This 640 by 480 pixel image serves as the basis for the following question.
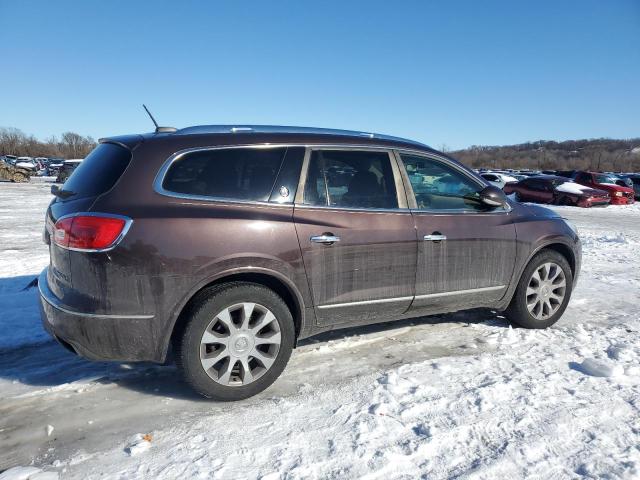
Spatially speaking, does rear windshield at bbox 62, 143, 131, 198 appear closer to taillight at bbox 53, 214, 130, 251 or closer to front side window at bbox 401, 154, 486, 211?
taillight at bbox 53, 214, 130, 251

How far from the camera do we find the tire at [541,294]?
454cm

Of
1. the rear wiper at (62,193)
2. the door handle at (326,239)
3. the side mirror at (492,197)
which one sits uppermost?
the rear wiper at (62,193)

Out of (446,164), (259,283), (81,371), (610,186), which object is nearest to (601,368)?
(446,164)

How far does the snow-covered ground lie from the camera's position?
2.53m

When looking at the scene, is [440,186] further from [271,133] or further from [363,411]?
[363,411]

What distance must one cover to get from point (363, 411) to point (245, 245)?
4.26 ft

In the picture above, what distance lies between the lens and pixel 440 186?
13.7 feet

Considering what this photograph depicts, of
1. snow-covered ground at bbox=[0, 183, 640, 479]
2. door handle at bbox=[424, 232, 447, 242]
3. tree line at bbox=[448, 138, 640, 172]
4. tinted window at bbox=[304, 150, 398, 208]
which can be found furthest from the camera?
tree line at bbox=[448, 138, 640, 172]

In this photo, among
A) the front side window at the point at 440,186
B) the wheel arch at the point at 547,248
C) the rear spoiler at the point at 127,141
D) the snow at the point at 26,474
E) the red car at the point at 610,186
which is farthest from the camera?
the red car at the point at 610,186

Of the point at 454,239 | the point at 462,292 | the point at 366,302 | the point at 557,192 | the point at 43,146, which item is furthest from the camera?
the point at 43,146

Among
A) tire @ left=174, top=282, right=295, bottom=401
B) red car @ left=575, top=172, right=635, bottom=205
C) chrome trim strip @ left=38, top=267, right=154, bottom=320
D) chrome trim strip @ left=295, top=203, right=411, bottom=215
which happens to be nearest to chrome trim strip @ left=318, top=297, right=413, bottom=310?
tire @ left=174, top=282, right=295, bottom=401

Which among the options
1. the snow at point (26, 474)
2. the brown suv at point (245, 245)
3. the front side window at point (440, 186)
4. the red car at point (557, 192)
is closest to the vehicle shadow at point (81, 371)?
the brown suv at point (245, 245)

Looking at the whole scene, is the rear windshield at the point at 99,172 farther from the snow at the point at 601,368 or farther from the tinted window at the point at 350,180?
the snow at the point at 601,368

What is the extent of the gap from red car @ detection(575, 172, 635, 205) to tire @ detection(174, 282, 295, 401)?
25419 mm
